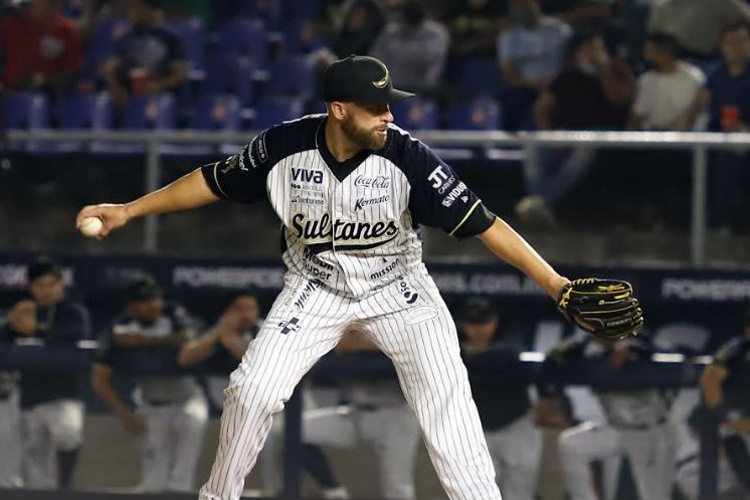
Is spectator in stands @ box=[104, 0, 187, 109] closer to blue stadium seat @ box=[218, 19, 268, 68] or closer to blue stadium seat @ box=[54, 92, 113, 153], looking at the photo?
blue stadium seat @ box=[54, 92, 113, 153]

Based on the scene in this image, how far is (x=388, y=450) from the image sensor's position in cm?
739

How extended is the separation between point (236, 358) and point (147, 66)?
357 cm

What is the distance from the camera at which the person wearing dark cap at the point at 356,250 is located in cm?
518

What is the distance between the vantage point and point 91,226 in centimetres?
518

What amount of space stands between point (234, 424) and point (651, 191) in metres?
4.07

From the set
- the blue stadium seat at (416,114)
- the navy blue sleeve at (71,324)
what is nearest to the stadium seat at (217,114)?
the blue stadium seat at (416,114)

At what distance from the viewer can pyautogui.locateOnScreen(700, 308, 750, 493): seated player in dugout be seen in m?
7.22

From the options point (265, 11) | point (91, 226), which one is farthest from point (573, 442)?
point (265, 11)

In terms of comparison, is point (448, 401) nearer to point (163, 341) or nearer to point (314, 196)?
point (314, 196)

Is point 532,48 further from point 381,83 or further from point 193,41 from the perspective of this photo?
point 381,83

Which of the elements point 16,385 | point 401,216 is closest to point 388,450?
point 16,385

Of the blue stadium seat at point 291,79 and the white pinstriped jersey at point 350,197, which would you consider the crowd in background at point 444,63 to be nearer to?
the blue stadium seat at point 291,79

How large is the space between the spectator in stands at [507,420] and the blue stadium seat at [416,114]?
100 inches

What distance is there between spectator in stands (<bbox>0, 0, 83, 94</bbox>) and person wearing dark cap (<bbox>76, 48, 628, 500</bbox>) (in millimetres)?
5779
